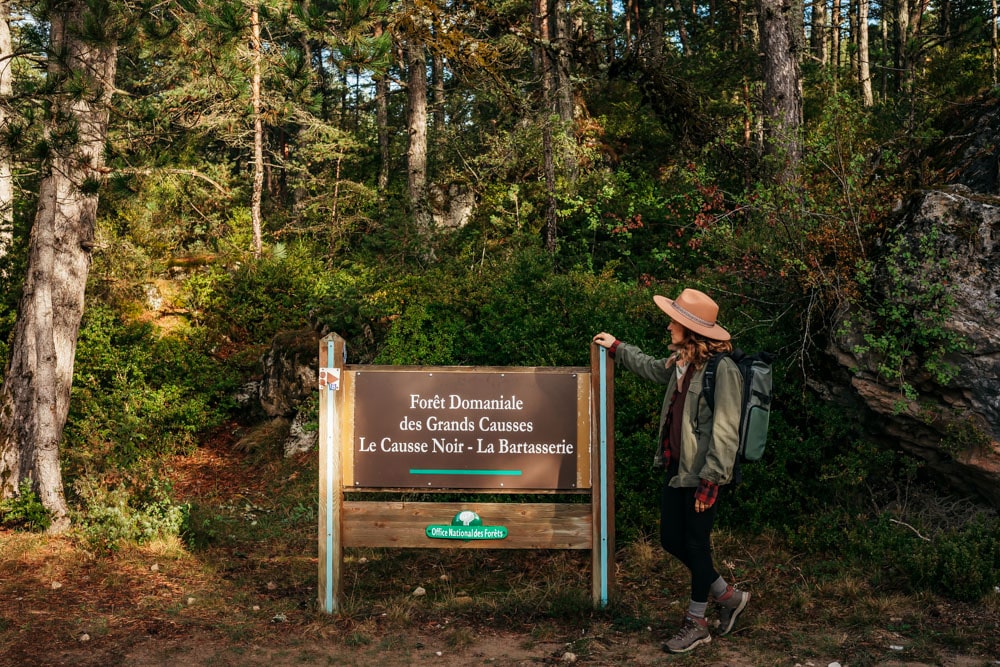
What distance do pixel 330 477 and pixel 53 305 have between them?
4.02 m

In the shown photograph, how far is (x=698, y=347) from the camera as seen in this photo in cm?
465

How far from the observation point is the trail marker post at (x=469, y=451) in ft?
17.4

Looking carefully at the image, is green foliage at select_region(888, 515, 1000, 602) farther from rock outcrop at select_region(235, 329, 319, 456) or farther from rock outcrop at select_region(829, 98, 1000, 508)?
rock outcrop at select_region(235, 329, 319, 456)

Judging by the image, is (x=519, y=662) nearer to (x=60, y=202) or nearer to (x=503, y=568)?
(x=503, y=568)

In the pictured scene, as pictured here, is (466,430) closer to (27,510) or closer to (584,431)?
(584,431)

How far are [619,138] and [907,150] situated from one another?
1126cm

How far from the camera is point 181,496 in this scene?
8727 mm

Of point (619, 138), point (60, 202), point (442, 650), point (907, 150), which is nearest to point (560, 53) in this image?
point (619, 138)

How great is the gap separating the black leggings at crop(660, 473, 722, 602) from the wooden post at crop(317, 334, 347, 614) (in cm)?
220

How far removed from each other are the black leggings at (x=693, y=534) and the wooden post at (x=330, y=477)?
7.21 feet

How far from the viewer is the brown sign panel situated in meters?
5.32

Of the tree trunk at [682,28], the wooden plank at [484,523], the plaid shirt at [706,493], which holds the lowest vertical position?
the wooden plank at [484,523]

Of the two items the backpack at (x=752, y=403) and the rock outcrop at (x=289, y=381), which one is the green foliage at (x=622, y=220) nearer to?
the rock outcrop at (x=289, y=381)

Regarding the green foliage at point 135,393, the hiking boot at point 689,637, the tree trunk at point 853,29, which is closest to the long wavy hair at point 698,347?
the hiking boot at point 689,637
